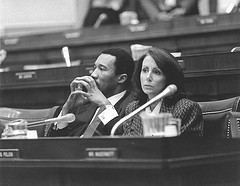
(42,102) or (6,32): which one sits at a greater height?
(42,102)

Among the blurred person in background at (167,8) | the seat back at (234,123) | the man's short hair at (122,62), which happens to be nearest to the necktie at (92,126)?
the man's short hair at (122,62)

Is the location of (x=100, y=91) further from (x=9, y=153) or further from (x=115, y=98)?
(x=9, y=153)

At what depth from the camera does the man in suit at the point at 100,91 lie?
3.18 m

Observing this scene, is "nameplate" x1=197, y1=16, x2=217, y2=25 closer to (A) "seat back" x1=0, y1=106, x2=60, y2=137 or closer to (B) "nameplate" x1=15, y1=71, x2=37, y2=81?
(B) "nameplate" x1=15, y1=71, x2=37, y2=81

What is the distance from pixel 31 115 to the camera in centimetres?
363

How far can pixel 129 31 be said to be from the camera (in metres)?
4.83

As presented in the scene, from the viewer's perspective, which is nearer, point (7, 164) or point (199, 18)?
point (7, 164)

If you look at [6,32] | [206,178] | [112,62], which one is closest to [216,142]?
[206,178]

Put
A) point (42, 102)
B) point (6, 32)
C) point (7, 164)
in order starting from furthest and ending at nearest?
point (6, 32) → point (42, 102) → point (7, 164)

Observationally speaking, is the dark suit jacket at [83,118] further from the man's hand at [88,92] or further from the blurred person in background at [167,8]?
the blurred person in background at [167,8]

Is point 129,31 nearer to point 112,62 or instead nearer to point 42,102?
point 42,102

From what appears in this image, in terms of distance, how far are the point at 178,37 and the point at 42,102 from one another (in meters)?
1.01

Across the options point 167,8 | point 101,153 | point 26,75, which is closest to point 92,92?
point 101,153

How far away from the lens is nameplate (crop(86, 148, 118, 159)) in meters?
2.31
